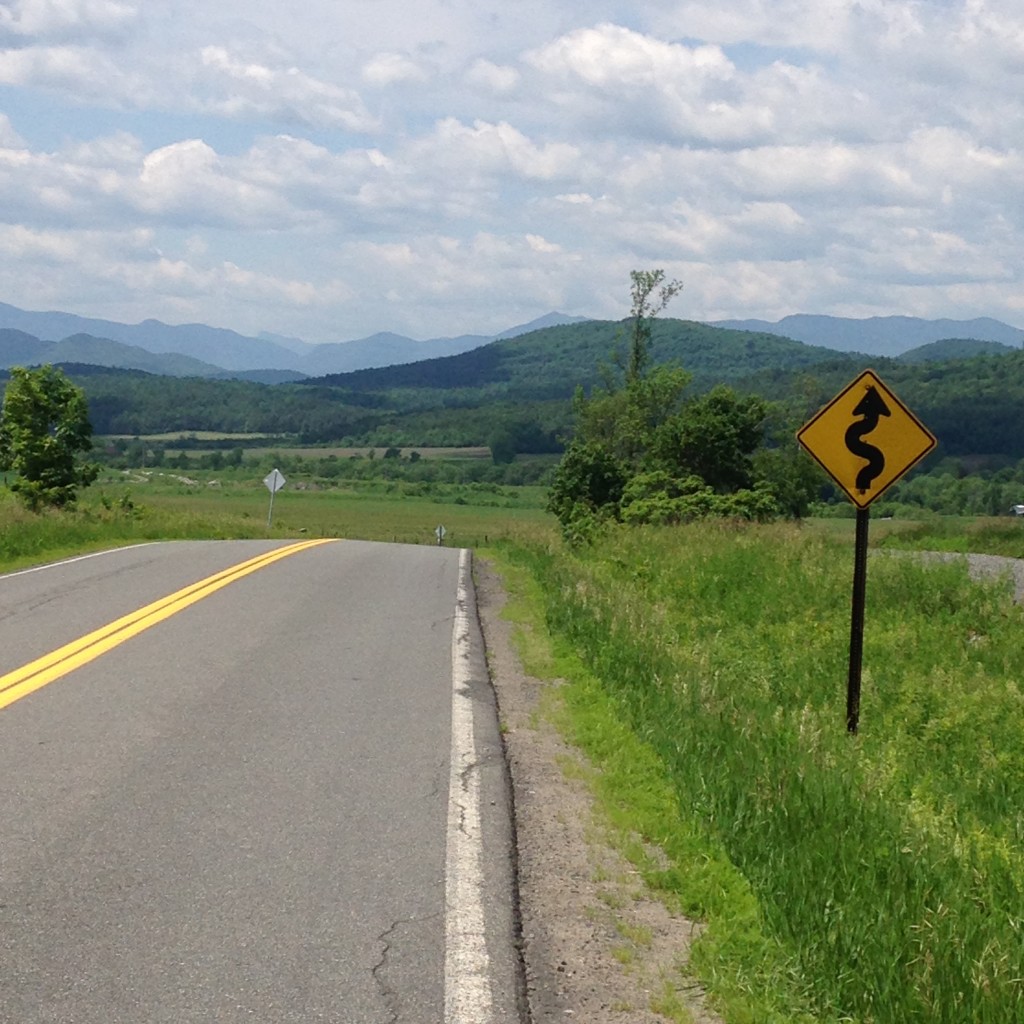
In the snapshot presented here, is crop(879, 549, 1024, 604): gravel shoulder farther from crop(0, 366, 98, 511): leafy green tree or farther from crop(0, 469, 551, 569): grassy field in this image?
crop(0, 366, 98, 511): leafy green tree

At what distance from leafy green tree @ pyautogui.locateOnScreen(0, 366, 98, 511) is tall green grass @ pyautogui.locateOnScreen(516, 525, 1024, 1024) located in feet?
91.8

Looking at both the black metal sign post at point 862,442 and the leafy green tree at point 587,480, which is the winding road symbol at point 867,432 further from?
the leafy green tree at point 587,480

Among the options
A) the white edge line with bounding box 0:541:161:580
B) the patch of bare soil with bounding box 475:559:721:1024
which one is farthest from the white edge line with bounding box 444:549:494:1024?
the white edge line with bounding box 0:541:161:580

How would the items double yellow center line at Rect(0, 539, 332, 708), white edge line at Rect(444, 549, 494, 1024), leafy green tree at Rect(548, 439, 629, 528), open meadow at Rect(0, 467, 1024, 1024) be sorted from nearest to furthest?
white edge line at Rect(444, 549, 494, 1024), open meadow at Rect(0, 467, 1024, 1024), double yellow center line at Rect(0, 539, 332, 708), leafy green tree at Rect(548, 439, 629, 528)

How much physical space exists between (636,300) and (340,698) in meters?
60.0

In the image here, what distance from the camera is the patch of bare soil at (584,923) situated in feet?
15.1

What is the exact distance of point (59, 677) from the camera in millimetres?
9938

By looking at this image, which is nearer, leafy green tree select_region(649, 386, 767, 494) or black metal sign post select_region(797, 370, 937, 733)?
Answer: black metal sign post select_region(797, 370, 937, 733)

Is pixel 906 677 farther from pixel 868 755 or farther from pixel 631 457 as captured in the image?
pixel 631 457

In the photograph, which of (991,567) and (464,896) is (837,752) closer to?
(464,896)

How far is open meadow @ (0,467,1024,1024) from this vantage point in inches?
186

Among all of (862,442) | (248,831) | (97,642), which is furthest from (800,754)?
(97,642)

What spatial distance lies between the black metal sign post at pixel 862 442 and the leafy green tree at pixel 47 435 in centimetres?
3674

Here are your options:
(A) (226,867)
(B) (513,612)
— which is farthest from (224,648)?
(A) (226,867)
